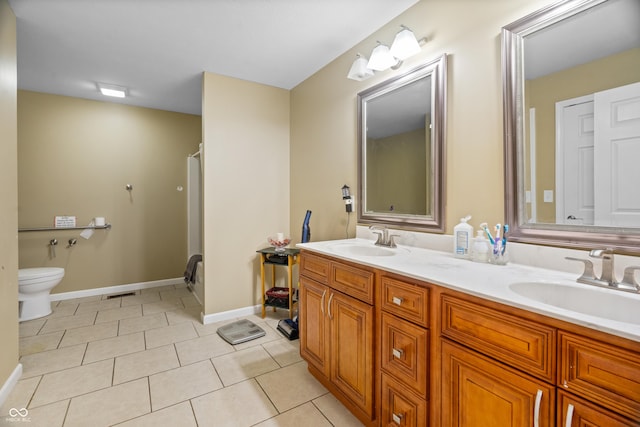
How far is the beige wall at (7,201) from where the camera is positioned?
69.0 inches

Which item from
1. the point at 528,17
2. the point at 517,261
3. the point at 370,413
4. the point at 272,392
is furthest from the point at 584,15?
the point at 272,392

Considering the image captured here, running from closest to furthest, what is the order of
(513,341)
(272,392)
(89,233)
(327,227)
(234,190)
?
1. (513,341)
2. (272,392)
3. (327,227)
4. (234,190)
5. (89,233)

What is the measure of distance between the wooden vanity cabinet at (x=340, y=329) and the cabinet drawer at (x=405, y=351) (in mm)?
94

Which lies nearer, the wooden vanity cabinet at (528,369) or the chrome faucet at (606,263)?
the wooden vanity cabinet at (528,369)

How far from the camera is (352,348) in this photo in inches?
60.1

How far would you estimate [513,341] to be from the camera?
883 mm

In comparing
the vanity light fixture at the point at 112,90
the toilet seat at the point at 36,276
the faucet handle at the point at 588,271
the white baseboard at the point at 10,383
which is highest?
the vanity light fixture at the point at 112,90

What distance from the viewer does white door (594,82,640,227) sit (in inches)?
42.1

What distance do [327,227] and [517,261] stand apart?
1.60m

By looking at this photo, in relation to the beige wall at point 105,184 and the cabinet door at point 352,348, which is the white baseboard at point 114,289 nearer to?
the beige wall at point 105,184

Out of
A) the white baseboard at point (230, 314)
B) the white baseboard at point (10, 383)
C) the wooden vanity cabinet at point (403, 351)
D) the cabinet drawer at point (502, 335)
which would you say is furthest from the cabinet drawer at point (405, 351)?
the white baseboard at point (10, 383)

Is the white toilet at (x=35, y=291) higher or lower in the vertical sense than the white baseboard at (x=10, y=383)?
higher

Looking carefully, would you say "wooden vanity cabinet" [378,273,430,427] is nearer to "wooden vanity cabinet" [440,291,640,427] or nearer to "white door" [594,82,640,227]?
"wooden vanity cabinet" [440,291,640,427]

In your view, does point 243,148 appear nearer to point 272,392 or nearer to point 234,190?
point 234,190
